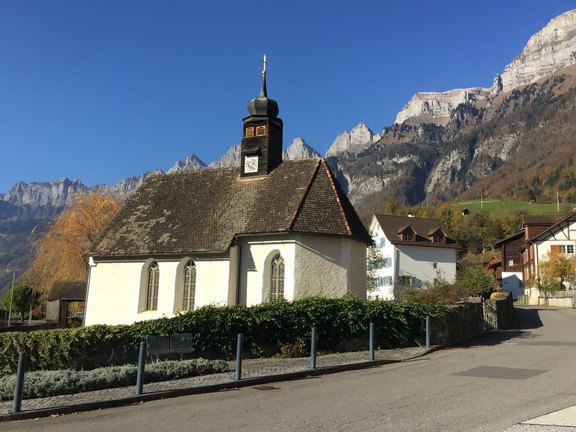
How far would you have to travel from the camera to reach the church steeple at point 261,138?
29.8m

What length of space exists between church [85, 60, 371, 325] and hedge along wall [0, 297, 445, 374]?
16.1 ft

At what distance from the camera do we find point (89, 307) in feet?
95.0

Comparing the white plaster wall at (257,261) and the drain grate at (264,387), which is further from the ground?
the white plaster wall at (257,261)

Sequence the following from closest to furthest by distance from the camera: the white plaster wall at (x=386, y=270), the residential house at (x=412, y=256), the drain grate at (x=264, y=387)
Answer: the drain grate at (x=264, y=387) → the white plaster wall at (x=386, y=270) → the residential house at (x=412, y=256)

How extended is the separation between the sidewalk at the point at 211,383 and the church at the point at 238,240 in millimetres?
6715

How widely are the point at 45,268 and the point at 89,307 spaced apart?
16.5m

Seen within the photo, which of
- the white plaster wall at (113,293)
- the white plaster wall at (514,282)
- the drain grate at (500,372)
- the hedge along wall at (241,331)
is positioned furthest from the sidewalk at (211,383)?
the white plaster wall at (514,282)

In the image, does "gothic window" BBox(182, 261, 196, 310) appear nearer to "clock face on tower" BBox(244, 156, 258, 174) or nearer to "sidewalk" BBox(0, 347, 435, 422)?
"clock face on tower" BBox(244, 156, 258, 174)

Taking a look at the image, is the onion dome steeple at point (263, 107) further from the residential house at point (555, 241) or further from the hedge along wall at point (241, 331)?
the residential house at point (555, 241)

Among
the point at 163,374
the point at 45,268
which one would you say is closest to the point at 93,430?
the point at 163,374

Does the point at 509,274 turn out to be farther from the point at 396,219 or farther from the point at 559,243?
the point at 396,219

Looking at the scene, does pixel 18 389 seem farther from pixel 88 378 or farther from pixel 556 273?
pixel 556 273

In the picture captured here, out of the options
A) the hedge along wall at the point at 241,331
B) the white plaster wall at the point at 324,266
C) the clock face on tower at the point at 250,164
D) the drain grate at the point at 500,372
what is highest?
the clock face on tower at the point at 250,164

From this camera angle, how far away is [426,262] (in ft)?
217
